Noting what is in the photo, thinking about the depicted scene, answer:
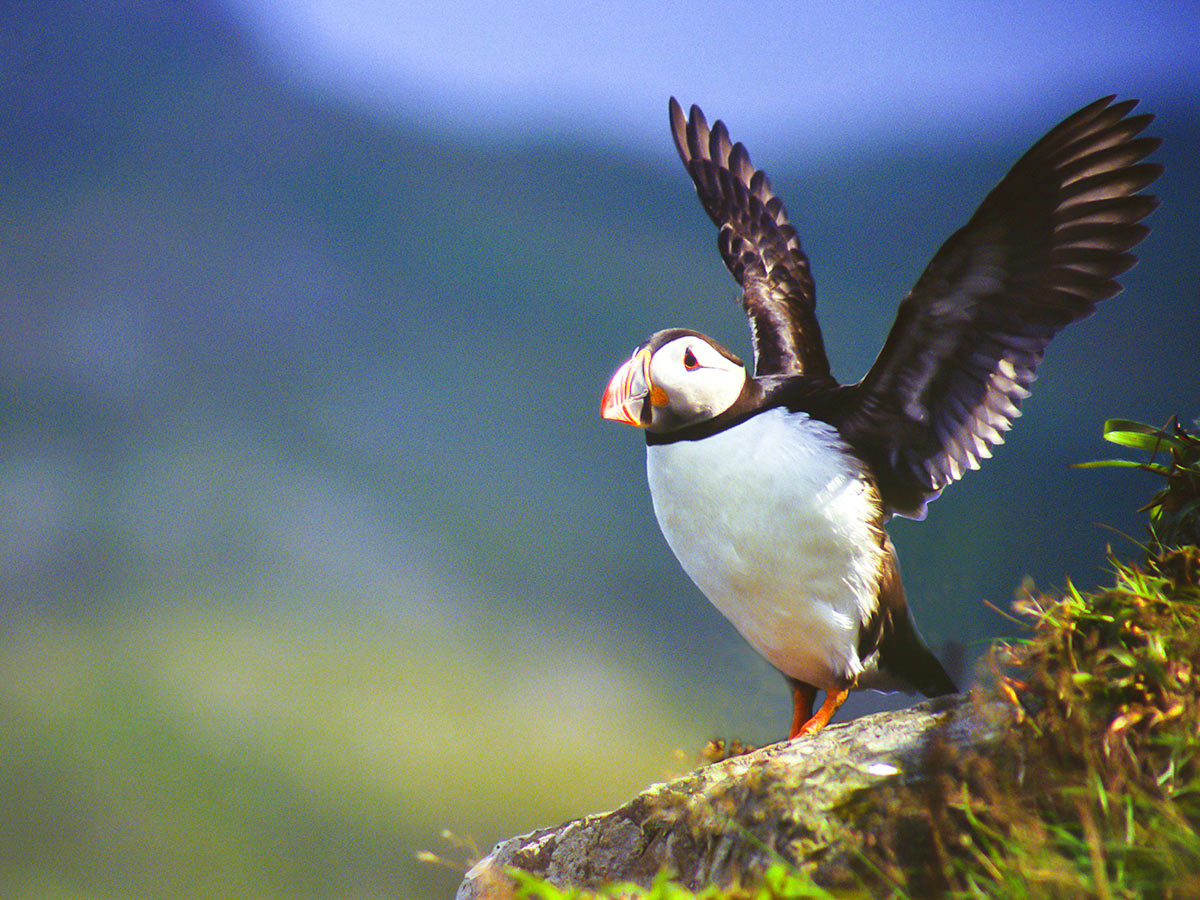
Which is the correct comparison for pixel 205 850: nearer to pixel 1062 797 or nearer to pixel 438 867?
pixel 438 867

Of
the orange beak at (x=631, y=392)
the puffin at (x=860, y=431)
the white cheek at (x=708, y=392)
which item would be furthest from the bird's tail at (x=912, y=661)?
the orange beak at (x=631, y=392)

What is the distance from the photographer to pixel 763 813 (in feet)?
3.79

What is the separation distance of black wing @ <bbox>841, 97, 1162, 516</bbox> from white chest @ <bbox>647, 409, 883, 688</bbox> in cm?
13

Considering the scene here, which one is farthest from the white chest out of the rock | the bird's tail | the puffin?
the rock

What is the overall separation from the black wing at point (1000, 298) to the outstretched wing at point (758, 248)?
14.1 inches

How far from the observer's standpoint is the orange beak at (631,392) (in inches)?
63.9

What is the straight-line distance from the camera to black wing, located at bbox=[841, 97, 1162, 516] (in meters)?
1.41

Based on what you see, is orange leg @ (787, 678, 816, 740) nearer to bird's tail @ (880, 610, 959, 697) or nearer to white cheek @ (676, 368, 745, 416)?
bird's tail @ (880, 610, 959, 697)

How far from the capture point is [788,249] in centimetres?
212

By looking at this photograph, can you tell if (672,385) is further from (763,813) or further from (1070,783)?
(1070,783)

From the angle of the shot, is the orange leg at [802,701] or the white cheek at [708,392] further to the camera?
the orange leg at [802,701]

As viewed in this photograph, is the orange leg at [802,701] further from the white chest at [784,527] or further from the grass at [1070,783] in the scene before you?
the grass at [1070,783]

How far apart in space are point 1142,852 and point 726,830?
0.54m

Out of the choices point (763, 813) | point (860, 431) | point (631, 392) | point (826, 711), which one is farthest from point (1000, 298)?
point (763, 813)
